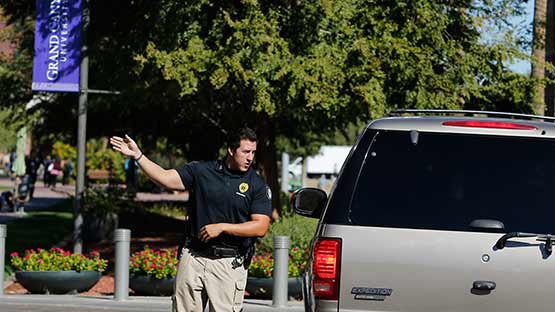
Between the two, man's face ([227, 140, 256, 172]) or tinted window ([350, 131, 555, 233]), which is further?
man's face ([227, 140, 256, 172])

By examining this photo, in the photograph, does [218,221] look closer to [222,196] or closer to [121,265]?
[222,196]

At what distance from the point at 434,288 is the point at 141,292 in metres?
9.85

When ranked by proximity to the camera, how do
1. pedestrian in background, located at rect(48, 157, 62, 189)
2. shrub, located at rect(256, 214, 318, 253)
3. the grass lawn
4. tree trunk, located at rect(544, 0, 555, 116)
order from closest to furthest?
1. shrub, located at rect(256, 214, 318, 253)
2. tree trunk, located at rect(544, 0, 555, 116)
3. the grass lawn
4. pedestrian in background, located at rect(48, 157, 62, 189)

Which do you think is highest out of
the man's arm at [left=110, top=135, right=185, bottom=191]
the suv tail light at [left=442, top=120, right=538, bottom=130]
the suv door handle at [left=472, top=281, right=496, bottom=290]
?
the suv tail light at [left=442, top=120, right=538, bottom=130]

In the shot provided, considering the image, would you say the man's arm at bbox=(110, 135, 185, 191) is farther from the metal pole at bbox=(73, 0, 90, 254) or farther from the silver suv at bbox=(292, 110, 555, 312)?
the metal pole at bbox=(73, 0, 90, 254)

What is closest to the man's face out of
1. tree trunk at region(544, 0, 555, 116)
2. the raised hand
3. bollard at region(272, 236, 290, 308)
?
the raised hand

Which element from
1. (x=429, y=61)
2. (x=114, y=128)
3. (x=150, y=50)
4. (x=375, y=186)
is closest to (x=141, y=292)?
(x=150, y=50)

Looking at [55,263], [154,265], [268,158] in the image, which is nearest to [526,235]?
[154,265]

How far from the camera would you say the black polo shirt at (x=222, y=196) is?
777 cm

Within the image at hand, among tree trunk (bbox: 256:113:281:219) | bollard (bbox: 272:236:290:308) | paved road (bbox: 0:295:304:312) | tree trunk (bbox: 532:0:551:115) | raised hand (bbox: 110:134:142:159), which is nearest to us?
raised hand (bbox: 110:134:142:159)

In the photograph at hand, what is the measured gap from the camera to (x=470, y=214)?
6008 millimetres

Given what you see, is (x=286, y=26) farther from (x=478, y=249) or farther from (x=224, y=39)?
(x=478, y=249)

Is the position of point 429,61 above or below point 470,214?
above

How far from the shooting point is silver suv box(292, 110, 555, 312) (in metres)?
5.84
